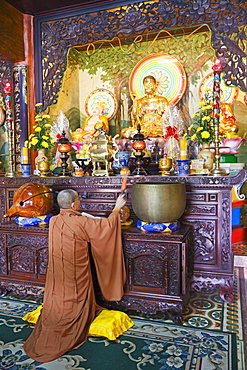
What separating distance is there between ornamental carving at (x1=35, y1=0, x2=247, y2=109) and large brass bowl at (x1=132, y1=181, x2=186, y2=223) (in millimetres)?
1713

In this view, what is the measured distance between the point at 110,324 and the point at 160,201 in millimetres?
934

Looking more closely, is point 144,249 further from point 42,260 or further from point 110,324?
point 42,260

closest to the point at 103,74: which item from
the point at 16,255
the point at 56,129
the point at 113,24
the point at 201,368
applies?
the point at 56,129

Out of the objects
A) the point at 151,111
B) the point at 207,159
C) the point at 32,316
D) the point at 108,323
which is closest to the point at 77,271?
the point at 108,323

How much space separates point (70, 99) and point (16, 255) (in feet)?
11.9

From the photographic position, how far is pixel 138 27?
12.7ft

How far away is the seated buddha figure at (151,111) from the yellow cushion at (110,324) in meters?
3.37

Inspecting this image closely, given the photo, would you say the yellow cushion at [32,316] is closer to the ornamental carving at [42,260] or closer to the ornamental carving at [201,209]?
the ornamental carving at [42,260]

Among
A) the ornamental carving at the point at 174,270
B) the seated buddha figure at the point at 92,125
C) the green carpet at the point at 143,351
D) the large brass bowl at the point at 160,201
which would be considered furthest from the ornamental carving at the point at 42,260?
the seated buddha figure at the point at 92,125

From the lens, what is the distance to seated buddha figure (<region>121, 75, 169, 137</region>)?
203 inches

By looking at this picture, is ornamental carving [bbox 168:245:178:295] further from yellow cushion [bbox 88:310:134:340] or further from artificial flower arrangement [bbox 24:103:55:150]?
artificial flower arrangement [bbox 24:103:55:150]

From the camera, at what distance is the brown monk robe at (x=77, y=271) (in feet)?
7.05

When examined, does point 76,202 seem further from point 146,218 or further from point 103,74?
point 103,74

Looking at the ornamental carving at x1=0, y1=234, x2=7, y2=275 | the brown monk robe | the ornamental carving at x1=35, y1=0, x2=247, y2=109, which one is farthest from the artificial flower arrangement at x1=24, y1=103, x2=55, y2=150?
the brown monk robe
